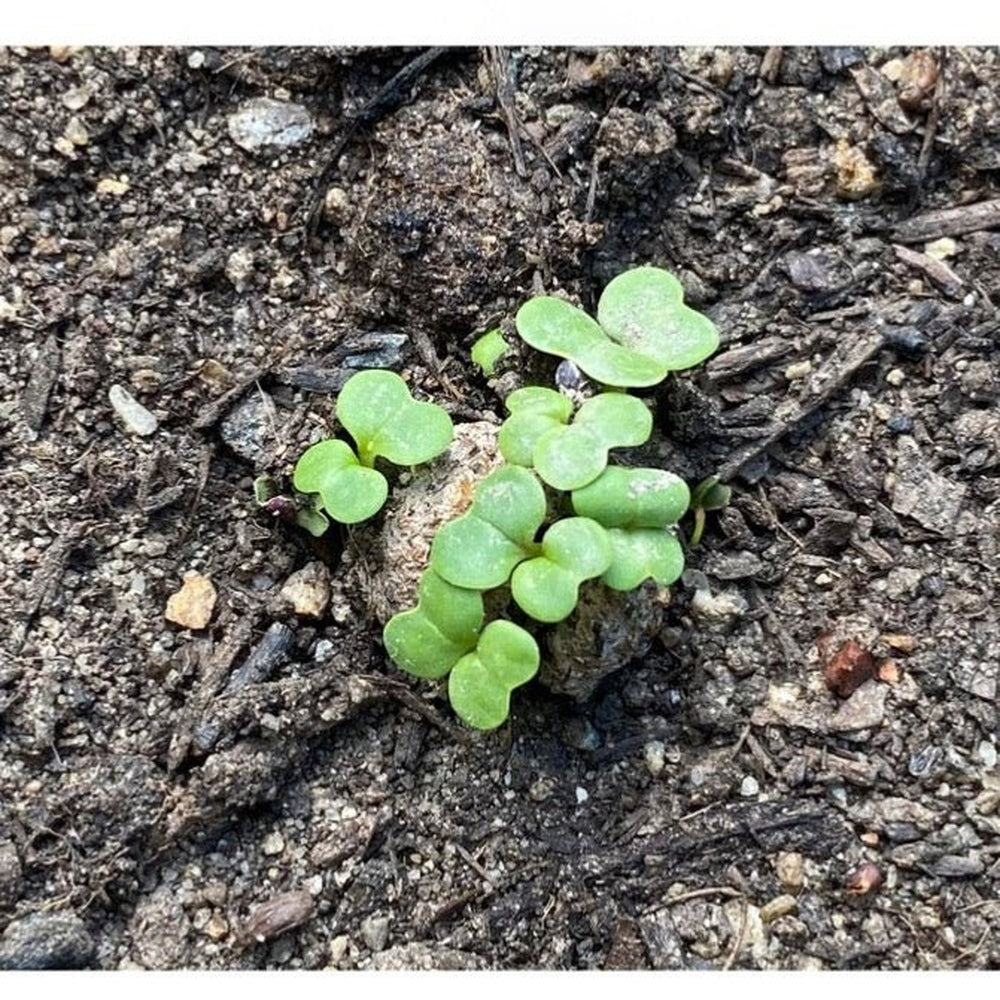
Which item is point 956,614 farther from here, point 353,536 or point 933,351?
point 353,536

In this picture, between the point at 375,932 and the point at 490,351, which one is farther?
the point at 490,351

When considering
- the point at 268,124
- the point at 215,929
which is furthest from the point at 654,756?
the point at 268,124

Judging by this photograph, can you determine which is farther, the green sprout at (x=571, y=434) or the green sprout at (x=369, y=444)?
the green sprout at (x=369, y=444)

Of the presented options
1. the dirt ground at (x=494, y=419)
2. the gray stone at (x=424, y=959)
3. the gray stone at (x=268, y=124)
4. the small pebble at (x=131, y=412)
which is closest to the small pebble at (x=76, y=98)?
the dirt ground at (x=494, y=419)

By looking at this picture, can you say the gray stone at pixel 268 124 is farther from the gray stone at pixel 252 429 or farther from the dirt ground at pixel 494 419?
the gray stone at pixel 252 429

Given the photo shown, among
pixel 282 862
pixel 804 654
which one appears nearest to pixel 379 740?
pixel 282 862

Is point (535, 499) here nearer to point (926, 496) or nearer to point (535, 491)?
point (535, 491)

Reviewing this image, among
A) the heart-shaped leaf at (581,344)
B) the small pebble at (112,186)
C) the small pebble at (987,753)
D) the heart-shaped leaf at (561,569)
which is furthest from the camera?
the small pebble at (112,186)
